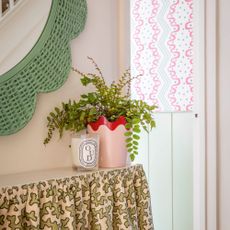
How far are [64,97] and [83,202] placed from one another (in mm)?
390

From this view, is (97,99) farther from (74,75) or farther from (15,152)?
(15,152)

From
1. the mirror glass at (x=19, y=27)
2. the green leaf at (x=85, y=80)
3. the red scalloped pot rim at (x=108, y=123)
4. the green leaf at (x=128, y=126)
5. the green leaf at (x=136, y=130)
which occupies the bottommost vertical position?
the green leaf at (x=136, y=130)

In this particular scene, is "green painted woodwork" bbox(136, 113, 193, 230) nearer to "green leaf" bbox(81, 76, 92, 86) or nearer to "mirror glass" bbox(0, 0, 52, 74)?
"green leaf" bbox(81, 76, 92, 86)

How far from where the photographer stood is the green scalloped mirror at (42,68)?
1.03 m

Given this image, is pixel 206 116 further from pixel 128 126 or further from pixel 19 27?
pixel 19 27

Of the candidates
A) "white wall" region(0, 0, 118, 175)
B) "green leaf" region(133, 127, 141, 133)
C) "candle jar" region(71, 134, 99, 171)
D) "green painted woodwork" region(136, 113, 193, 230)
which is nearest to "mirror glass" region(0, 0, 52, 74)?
"white wall" region(0, 0, 118, 175)

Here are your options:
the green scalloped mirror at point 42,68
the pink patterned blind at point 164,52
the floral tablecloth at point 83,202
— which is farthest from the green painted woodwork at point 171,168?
the green scalloped mirror at point 42,68

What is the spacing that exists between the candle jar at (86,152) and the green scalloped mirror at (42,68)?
18 centimetres

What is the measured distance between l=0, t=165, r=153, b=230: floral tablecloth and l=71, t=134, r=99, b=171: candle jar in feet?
0.11

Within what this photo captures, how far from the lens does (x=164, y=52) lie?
246 cm

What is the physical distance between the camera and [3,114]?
102cm

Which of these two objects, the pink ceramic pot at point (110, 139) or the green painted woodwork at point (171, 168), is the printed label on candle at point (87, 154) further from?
the green painted woodwork at point (171, 168)

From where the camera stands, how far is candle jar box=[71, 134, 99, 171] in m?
1.05

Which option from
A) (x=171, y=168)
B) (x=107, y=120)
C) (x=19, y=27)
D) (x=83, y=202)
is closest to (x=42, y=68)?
(x=19, y=27)
